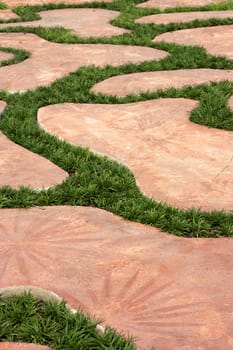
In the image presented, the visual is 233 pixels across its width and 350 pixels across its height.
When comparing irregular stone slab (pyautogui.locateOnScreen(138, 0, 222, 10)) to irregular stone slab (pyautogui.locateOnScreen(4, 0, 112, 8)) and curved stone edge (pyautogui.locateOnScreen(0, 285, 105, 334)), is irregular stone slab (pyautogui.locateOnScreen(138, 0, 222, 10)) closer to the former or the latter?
irregular stone slab (pyautogui.locateOnScreen(4, 0, 112, 8))

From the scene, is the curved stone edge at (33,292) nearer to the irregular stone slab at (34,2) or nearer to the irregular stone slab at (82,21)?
the irregular stone slab at (82,21)

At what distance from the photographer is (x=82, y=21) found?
553 cm

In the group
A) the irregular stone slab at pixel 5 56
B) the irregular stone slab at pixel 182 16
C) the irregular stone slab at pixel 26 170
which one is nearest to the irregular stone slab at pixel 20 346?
the irregular stone slab at pixel 26 170

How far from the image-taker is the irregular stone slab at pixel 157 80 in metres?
3.60

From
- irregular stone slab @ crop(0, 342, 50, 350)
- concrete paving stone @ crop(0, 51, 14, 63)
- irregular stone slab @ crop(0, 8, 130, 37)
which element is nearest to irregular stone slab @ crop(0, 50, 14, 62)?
concrete paving stone @ crop(0, 51, 14, 63)

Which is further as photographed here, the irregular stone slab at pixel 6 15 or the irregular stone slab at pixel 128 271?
the irregular stone slab at pixel 6 15

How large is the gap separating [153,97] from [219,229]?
55.7 inches

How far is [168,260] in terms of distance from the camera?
1999 millimetres

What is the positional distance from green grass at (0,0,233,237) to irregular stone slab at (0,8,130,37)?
26cm

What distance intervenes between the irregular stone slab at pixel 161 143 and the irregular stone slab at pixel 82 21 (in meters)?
1.90

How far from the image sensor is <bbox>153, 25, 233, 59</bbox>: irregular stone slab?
4383 millimetres

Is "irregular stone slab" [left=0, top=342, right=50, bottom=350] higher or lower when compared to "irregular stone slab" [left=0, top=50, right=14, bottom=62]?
higher

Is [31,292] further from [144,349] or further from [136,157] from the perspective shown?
[136,157]

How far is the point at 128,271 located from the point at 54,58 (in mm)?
2668
